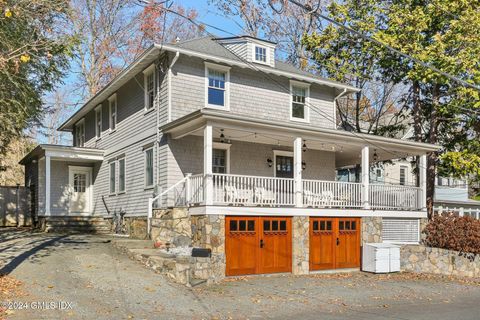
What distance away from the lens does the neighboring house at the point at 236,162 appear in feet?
49.7

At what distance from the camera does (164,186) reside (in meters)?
17.1

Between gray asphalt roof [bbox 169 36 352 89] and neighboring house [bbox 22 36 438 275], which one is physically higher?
gray asphalt roof [bbox 169 36 352 89]

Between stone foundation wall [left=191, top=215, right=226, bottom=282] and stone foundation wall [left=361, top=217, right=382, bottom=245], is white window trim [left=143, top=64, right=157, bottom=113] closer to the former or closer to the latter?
stone foundation wall [left=191, top=215, right=226, bottom=282]

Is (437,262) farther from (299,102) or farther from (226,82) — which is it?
(226,82)

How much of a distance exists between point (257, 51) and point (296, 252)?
8.51 m

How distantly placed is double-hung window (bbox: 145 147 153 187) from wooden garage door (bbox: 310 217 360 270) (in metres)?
5.94

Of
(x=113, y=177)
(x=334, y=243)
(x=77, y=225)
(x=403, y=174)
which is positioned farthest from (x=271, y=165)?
(x=403, y=174)

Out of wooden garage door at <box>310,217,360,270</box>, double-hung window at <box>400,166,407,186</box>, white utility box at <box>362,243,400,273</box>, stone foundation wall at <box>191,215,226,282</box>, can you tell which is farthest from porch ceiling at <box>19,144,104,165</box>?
double-hung window at <box>400,166,407,186</box>

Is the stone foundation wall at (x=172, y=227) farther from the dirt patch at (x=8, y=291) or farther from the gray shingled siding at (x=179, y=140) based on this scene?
the dirt patch at (x=8, y=291)

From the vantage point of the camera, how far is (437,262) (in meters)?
18.6

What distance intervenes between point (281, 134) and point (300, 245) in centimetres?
353

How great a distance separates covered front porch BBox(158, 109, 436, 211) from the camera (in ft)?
49.8

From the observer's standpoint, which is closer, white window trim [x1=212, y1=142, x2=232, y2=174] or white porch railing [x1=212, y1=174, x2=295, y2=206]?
white porch railing [x1=212, y1=174, x2=295, y2=206]

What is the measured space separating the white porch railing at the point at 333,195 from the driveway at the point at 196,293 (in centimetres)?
255
